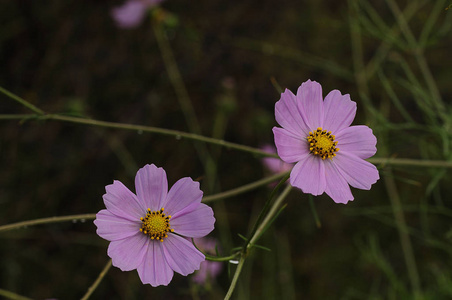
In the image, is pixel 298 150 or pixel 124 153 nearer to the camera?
pixel 298 150

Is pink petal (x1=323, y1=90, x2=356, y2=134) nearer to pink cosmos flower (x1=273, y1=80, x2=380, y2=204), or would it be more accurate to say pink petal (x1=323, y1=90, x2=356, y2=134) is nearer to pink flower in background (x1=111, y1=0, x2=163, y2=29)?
pink cosmos flower (x1=273, y1=80, x2=380, y2=204)

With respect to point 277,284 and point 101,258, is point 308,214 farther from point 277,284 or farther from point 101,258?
point 101,258

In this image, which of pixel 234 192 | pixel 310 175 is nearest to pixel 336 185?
pixel 310 175

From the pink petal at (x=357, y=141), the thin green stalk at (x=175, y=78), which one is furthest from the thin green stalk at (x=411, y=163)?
the thin green stalk at (x=175, y=78)

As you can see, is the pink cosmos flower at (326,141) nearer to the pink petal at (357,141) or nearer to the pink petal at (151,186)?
the pink petal at (357,141)

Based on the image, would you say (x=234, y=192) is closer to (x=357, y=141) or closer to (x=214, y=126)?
(x=357, y=141)

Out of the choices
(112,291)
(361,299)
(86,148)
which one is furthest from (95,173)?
(361,299)
